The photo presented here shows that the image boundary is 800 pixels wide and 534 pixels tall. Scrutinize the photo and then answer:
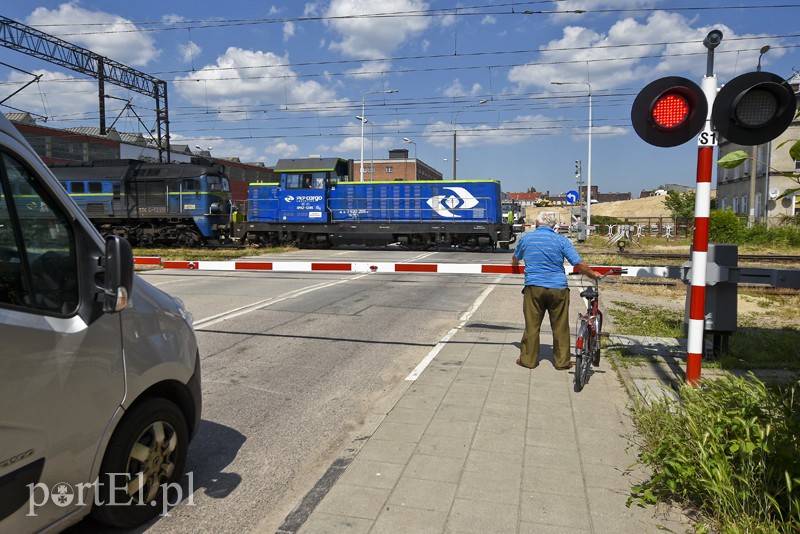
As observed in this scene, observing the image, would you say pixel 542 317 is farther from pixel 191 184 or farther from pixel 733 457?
pixel 191 184

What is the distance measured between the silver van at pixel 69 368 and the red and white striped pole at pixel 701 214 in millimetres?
3899

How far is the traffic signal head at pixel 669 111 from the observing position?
4312mm

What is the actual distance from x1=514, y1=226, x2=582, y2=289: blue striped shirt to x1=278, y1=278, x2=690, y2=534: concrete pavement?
100 cm

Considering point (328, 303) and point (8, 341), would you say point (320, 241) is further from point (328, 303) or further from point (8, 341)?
point (8, 341)

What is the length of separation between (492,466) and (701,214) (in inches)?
102

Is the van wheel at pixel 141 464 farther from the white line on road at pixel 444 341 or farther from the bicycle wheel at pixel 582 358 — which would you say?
the bicycle wheel at pixel 582 358

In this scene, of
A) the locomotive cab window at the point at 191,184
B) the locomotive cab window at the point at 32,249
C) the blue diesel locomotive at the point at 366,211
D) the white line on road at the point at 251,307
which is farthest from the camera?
the blue diesel locomotive at the point at 366,211

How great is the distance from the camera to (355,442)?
425cm

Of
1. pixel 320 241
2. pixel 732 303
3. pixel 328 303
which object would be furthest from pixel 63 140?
pixel 732 303

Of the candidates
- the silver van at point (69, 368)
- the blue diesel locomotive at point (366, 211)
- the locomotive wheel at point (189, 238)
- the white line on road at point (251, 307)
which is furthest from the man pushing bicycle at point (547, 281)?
the locomotive wheel at point (189, 238)

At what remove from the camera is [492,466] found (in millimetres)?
3756

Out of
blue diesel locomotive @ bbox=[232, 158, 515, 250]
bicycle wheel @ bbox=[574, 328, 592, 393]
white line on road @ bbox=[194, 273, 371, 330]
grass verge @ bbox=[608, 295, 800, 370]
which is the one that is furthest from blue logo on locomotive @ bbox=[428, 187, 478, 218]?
bicycle wheel @ bbox=[574, 328, 592, 393]

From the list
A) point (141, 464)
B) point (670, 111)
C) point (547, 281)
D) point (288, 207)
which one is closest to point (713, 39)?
point (670, 111)

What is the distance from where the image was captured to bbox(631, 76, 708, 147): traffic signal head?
431 centimetres
